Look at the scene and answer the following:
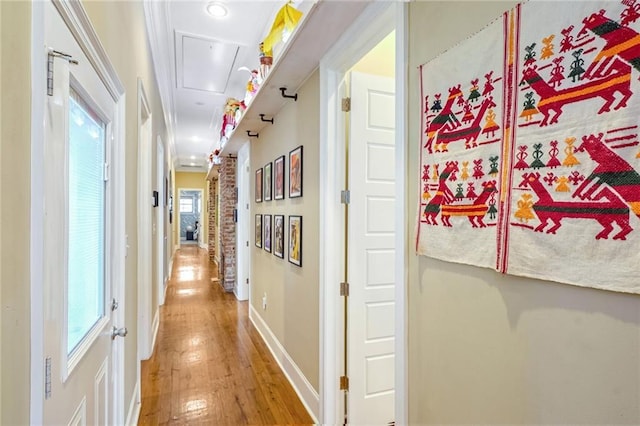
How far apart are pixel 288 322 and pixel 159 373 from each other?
4.01 ft

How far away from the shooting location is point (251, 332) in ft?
13.5

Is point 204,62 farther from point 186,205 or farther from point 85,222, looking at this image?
point 186,205

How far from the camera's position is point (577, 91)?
0.83 m

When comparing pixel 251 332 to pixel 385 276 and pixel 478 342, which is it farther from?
pixel 478 342

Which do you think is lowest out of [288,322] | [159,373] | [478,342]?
[159,373]

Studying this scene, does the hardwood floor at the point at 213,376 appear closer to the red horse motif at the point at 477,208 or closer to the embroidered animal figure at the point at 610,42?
the red horse motif at the point at 477,208

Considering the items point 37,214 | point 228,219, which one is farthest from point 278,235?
point 228,219

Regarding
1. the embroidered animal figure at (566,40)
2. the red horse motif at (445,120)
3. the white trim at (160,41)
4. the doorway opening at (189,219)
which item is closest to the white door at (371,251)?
the red horse motif at (445,120)

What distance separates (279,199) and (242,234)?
2.39 meters

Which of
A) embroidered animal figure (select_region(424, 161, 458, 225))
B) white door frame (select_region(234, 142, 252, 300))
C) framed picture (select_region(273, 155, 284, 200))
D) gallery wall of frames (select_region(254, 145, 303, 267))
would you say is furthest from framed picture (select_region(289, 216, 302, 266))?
white door frame (select_region(234, 142, 252, 300))

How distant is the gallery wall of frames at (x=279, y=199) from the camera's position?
9.26ft

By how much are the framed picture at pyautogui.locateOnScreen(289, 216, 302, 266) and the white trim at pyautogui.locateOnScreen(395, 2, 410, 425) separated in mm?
1352

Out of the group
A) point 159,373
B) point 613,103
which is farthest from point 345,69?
point 159,373

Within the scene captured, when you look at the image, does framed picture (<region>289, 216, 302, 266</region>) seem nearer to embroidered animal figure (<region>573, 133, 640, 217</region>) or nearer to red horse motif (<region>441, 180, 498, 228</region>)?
red horse motif (<region>441, 180, 498, 228</region>)
